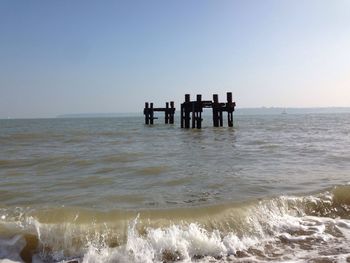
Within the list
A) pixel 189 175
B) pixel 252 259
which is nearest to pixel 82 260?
pixel 252 259

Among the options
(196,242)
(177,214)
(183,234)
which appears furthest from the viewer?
(177,214)

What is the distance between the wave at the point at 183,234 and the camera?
4.60 meters

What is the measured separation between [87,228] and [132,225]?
0.63 meters

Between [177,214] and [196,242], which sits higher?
[177,214]

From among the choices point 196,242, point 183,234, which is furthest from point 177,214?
point 196,242

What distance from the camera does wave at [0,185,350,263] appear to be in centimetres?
460

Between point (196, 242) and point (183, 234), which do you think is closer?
point (196, 242)

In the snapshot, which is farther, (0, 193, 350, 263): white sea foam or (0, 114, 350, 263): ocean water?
(0, 114, 350, 263): ocean water

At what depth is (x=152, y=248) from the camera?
4.74m

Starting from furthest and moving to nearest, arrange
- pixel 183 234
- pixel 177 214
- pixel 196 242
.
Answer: pixel 177 214, pixel 183 234, pixel 196 242

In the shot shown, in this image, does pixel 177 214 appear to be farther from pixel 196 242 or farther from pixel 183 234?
pixel 196 242

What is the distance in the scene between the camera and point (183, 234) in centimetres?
504

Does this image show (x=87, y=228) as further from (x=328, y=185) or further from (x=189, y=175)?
(x=328, y=185)

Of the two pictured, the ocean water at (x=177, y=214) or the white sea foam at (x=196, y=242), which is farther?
the ocean water at (x=177, y=214)
